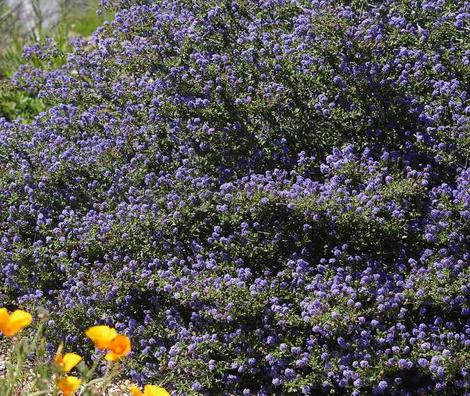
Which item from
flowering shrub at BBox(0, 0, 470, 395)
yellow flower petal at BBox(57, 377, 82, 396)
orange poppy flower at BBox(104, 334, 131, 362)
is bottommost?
Result: yellow flower petal at BBox(57, 377, 82, 396)

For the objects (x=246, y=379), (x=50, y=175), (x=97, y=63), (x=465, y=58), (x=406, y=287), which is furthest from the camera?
(x=97, y=63)

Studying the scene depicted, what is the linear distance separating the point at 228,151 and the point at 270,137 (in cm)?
23

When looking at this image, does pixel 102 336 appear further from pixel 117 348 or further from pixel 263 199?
pixel 263 199

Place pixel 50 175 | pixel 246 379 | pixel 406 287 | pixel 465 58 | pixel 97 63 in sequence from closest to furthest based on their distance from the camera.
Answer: pixel 406 287 < pixel 246 379 < pixel 465 58 < pixel 50 175 < pixel 97 63

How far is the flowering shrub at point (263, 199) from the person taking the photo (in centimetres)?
332

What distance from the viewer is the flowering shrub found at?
3316mm

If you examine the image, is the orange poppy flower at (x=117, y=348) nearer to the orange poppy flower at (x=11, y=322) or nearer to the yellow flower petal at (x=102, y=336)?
the yellow flower petal at (x=102, y=336)

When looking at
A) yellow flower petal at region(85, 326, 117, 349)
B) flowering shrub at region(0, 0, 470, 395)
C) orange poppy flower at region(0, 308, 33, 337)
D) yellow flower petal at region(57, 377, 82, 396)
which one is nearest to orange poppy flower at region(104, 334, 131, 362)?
yellow flower petal at region(85, 326, 117, 349)

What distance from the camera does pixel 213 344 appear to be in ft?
11.1

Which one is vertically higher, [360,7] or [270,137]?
[360,7]

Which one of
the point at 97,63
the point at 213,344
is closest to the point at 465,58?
the point at 213,344

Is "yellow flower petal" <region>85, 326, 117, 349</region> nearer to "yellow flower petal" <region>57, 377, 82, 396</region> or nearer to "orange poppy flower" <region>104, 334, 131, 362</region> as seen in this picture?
"orange poppy flower" <region>104, 334, 131, 362</region>

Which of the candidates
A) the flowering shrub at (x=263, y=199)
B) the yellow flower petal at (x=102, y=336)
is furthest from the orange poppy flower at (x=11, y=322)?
the flowering shrub at (x=263, y=199)

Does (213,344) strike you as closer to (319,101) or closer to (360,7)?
(319,101)
